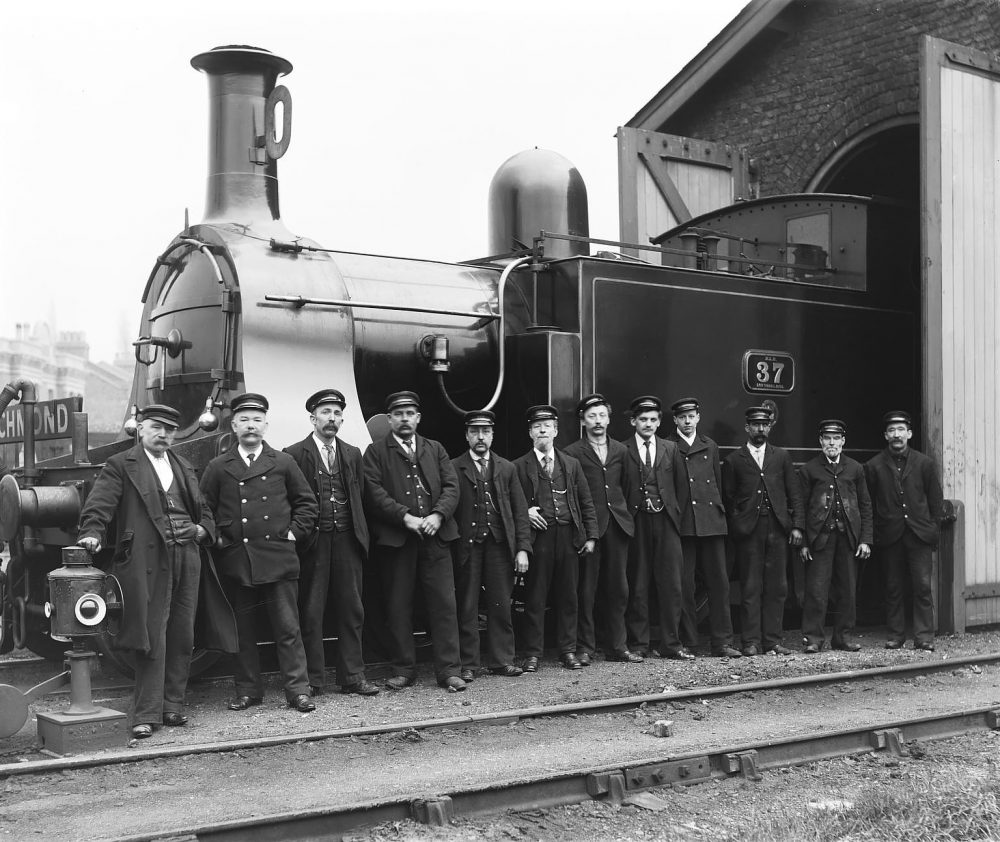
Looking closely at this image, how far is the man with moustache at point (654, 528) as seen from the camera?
25.1 ft

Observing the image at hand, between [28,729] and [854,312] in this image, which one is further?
[854,312]

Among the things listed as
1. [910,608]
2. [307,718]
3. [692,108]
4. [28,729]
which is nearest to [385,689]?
[307,718]

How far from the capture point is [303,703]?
6023 millimetres

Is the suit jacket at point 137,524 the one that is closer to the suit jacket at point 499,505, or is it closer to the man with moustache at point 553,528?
the suit jacket at point 499,505

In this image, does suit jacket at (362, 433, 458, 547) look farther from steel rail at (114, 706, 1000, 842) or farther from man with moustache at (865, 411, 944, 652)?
man with moustache at (865, 411, 944, 652)

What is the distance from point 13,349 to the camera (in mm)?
34250

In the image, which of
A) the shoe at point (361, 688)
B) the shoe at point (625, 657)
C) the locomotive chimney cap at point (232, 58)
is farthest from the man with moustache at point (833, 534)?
the locomotive chimney cap at point (232, 58)

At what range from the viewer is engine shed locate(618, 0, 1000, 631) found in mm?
8727

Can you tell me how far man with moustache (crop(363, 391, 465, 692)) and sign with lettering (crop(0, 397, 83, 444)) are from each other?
5.14ft

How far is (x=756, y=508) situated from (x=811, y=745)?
2.87 metres

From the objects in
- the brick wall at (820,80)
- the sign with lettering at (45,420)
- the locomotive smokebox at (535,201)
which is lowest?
the sign with lettering at (45,420)

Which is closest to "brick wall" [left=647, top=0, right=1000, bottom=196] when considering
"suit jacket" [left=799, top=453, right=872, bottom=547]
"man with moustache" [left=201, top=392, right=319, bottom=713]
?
"suit jacket" [left=799, top=453, right=872, bottom=547]

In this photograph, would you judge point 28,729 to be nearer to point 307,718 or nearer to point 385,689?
point 307,718

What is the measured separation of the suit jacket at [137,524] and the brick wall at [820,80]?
8.06 metres
